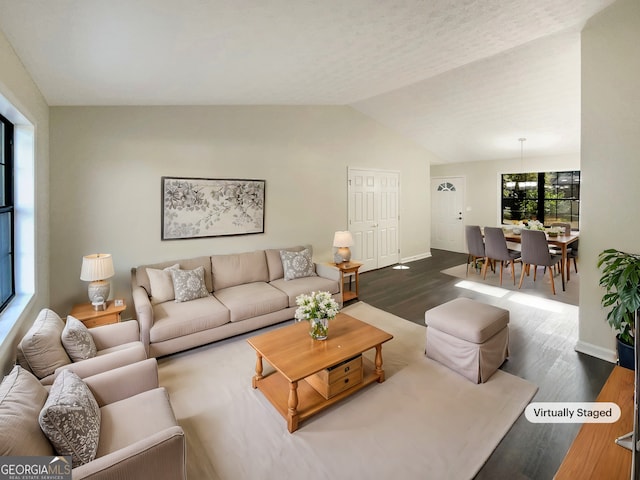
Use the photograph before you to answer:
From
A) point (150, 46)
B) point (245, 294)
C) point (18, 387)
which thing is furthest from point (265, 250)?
point (18, 387)

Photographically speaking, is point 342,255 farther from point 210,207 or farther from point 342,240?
point 210,207

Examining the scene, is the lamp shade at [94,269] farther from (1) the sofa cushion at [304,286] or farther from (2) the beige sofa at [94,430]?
(1) the sofa cushion at [304,286]

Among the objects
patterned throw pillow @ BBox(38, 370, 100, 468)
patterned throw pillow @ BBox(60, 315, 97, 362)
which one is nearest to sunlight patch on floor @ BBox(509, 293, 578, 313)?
patterned throw pillow @ BBox(38, 370, 100, 468)

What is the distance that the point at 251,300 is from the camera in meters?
3.51

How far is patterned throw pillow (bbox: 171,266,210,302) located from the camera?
3436mm

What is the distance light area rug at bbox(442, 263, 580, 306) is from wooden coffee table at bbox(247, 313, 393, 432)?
3.37 meters

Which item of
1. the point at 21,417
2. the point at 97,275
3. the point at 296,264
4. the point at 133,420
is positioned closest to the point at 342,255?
the point at 296,264

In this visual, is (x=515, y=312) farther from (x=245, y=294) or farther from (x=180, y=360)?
(x=180, y=360)

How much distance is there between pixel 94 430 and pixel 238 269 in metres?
2.73

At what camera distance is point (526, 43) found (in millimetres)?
3229

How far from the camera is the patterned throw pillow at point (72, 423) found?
49.9 inches

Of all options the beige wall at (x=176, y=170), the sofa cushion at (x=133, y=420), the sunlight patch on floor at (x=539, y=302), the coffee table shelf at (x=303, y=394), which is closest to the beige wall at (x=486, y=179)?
the sunlight patch on floor at (x=539, y=302)

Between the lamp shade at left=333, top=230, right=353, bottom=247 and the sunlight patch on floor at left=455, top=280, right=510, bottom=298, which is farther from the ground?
the lamp shade at left=333, top=230, right=353, bottom=247

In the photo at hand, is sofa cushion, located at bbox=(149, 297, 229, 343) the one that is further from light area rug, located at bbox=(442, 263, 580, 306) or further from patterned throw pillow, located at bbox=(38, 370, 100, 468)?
light area rug, located at bbox=(442, 263, 580, 306)
